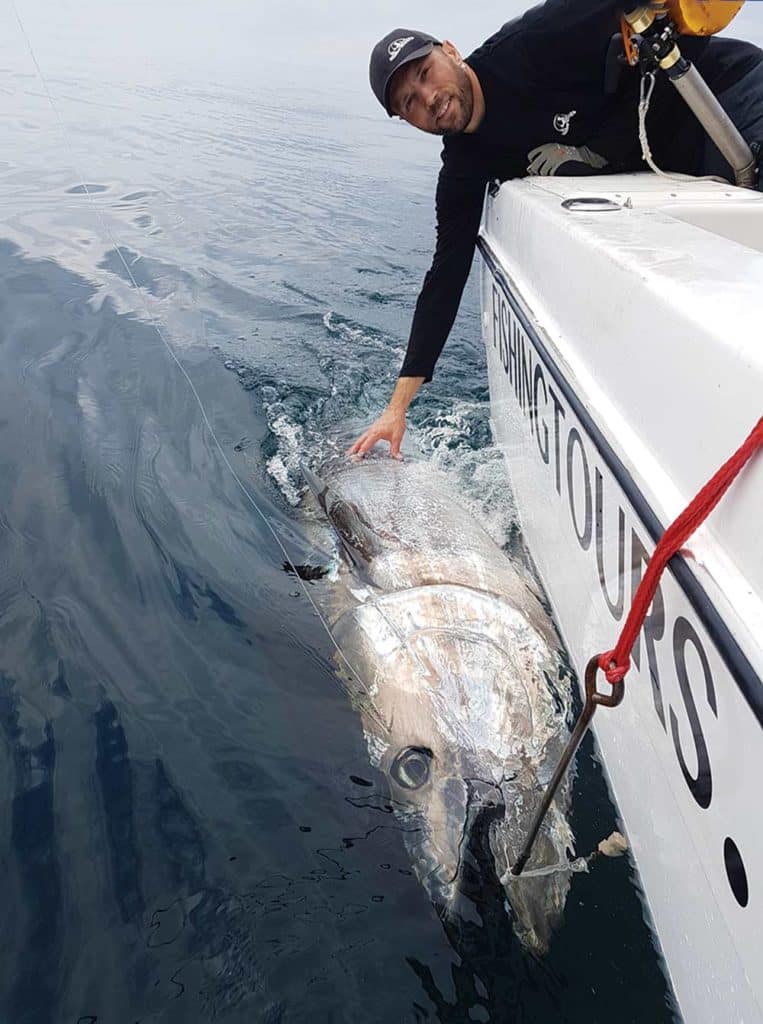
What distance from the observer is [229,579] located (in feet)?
10.6

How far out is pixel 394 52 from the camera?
9.93 ft

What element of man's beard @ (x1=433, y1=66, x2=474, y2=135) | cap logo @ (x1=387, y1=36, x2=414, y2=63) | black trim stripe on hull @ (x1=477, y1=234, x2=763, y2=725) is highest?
cap logo @ (x1=387, y1=36, x2=414, y2=63)

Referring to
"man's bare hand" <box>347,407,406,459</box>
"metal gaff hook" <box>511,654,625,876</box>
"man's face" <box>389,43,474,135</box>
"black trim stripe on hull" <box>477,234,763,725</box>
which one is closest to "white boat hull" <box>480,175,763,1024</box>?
"black trim stripe on hull" <box>477,234,763,725</box>

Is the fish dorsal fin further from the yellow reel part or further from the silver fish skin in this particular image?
the yellow reel part

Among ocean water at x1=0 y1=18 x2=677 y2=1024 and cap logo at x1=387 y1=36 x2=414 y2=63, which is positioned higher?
cap logo at x1=387 y1=36 x2=414 y2=63

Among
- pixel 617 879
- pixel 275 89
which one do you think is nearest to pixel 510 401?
pixel 617 879

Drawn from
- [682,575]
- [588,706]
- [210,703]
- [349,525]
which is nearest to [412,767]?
[210,703]

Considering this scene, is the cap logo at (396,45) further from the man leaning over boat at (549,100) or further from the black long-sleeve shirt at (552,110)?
the black long-sleeve shirt at (552,110)

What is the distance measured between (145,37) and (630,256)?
171 ft

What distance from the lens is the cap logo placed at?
119 inches

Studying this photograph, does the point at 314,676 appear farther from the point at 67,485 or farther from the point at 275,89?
the point at 275,89

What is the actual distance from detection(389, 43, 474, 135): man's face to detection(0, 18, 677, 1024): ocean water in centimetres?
154

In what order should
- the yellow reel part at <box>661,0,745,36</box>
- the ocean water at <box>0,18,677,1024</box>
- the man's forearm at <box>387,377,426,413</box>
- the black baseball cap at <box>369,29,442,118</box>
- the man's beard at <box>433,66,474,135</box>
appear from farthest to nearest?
the man's forearm at <box>387,377,426,413</box> < the man's beard at <box>433,66,474,135</box> < the black baseball cap at <box>369,29,442,118</box> < the yellow reel part at <box>661,0,745,36</box> < the ocean water at <box>0,18,677,1024</box>

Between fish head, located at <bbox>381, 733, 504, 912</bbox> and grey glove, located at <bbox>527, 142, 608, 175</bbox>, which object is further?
grey glove, located at <bbox>527, 142, 608, 175</bbox>
